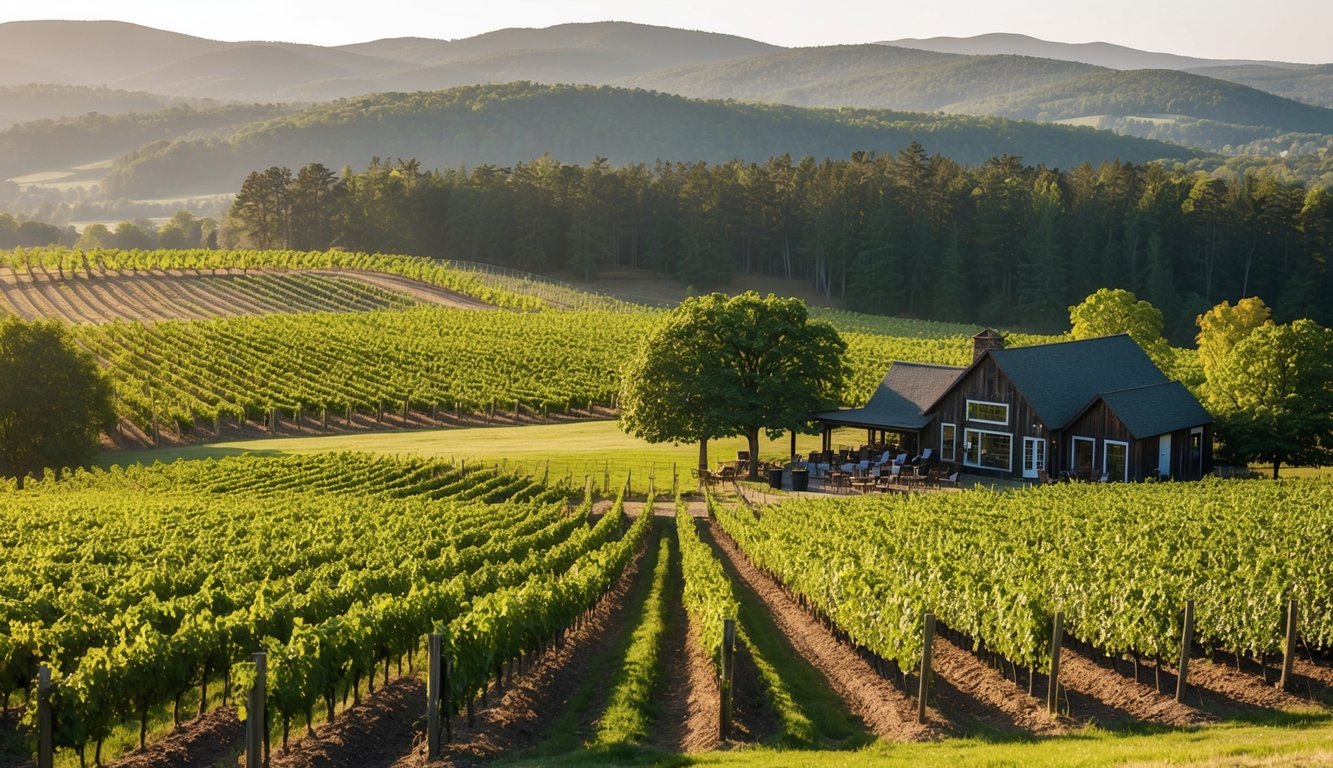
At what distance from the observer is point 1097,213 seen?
4754 inches

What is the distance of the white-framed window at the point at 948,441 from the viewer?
47.6 m

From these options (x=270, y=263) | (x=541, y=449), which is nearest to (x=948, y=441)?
(x=541, y=449)

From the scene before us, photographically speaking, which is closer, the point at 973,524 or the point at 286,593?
the point at 286,593

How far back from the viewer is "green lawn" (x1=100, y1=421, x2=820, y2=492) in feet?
162

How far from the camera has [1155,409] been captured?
4497cm

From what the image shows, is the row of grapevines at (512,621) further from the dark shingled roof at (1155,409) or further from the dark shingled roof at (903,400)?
the dark shingled roof at (903,400)

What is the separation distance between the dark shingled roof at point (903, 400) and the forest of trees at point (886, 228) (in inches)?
2659

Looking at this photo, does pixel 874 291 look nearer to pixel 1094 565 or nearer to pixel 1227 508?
pixel 1227 508

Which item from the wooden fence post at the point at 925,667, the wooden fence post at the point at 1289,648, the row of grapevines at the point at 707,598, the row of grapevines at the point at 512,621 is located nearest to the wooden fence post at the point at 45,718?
the row of grapevines at the point at 512,621

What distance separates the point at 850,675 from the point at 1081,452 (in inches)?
1107

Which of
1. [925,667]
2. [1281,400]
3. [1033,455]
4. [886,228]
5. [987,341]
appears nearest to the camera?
[925,667]

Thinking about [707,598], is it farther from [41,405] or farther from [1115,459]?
[41,405]

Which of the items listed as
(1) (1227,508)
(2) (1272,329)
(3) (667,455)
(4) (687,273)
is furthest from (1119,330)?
(4) (687,273)

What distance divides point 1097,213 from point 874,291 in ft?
73.8
